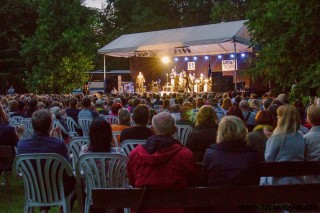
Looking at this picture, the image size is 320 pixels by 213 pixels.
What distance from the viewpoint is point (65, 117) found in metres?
9.31

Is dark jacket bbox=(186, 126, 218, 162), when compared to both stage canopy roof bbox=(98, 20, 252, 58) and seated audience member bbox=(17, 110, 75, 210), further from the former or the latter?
stage canopy roof bbox=(98, 20, 252, 58)

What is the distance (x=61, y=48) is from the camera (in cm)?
2814

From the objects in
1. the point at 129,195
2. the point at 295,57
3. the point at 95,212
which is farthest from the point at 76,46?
the point at 129,195

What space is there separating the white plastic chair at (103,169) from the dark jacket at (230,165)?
1.08 m

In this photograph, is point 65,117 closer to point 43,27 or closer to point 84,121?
point 84,121

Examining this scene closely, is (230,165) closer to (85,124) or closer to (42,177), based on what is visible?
(42,177)

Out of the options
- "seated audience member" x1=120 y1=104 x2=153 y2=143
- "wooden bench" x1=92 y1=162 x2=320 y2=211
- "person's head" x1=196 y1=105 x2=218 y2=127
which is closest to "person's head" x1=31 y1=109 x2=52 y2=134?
"seated audience member" x1=120 y1=104 x2=153 y2=143

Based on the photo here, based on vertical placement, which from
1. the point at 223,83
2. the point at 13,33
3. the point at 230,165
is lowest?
the point at 230,165

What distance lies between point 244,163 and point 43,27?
25.7 metres

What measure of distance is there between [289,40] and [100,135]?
9417 millimetres

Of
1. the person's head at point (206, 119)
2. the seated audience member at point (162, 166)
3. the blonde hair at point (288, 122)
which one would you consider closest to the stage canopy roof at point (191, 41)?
the person's head at point (206, 119)

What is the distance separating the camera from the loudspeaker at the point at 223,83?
74.2 feet

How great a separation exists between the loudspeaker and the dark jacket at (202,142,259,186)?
1884 centimetres

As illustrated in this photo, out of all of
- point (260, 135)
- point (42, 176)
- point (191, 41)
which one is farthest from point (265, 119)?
point (191, 41)
